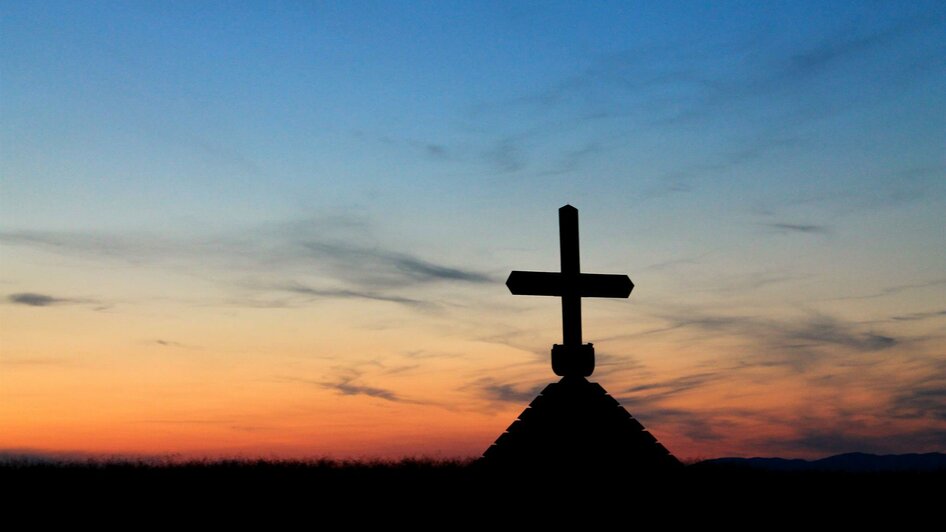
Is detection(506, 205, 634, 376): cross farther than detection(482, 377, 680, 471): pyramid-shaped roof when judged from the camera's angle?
Yes

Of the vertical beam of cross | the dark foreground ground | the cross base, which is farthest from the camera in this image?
the vertical beam of cross

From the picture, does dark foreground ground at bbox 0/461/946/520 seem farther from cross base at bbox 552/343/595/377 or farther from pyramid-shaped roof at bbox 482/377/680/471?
cross base at bbox 552/343/595/377

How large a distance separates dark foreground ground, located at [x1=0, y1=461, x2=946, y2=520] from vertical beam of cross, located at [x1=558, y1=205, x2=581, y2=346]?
5.90ft

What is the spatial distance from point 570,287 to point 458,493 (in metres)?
2.99

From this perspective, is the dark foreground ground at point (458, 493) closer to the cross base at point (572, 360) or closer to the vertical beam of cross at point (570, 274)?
the cross base at point (572, 360)

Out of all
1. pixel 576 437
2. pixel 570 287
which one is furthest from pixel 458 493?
pixel 570 287

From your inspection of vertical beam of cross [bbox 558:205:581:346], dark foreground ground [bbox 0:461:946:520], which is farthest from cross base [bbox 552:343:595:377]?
dark foreground ground [bbox 0:461:946:520]

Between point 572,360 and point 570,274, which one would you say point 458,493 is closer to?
point 572,360

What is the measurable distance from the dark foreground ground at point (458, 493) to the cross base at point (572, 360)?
125cm

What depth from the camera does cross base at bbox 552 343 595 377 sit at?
1195 cm

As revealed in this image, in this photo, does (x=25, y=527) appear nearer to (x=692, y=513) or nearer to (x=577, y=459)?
(x=577, y=459)

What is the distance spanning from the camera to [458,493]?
1192cm

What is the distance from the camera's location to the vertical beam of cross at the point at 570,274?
12.2m

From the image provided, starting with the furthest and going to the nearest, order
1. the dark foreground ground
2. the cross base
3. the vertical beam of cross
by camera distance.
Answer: the vertical beam of cross < the cross base < the dark foreground ground
